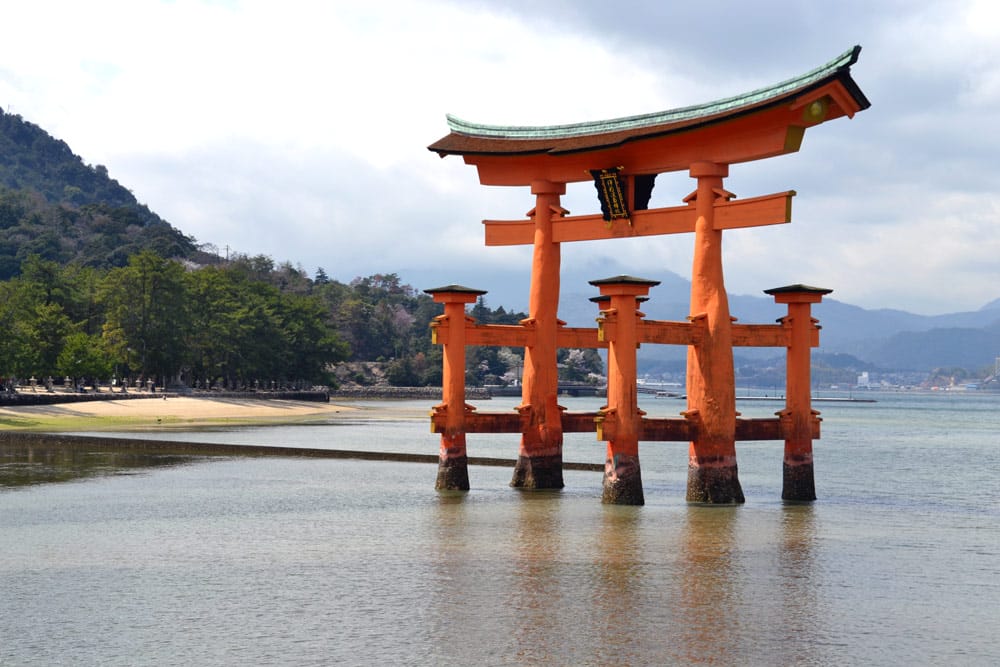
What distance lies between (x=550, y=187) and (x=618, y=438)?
7.73m

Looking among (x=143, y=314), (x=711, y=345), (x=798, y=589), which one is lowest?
(x=798, y=589)

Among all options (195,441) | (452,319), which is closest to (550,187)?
(452,319)

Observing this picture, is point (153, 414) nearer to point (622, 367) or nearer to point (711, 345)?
point (622, 367)

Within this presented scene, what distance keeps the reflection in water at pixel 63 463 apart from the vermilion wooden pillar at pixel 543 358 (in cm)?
1446

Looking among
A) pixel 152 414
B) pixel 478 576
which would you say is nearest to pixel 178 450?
pixel 152 414

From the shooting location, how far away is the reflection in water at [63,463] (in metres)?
35.9

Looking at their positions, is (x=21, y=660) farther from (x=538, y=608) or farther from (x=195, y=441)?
(x=195, y=441)

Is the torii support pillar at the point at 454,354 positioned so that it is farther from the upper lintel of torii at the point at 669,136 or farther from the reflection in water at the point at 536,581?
the upper lintel of torii at the point at 669,136

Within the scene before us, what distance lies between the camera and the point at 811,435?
29672 millimetres

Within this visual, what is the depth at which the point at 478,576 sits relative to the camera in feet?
65.3

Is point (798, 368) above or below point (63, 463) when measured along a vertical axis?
above

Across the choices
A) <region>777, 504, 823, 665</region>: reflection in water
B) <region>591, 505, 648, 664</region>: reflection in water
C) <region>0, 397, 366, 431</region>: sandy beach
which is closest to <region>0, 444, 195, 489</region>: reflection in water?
<region>0, 397, 366, 431</region>: sandy beach

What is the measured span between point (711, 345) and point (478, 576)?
10327 mm

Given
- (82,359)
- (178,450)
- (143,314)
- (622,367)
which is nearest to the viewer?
(622,367)
